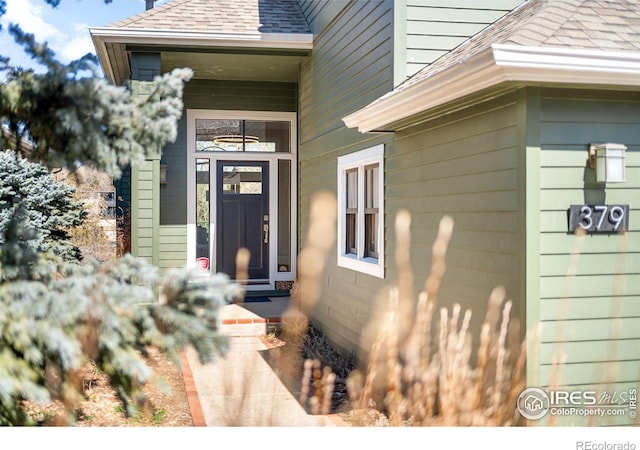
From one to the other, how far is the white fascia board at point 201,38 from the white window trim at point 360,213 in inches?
74.0

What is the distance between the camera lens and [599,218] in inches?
132

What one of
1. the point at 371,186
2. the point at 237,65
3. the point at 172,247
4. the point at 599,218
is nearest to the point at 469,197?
the point at 599,218

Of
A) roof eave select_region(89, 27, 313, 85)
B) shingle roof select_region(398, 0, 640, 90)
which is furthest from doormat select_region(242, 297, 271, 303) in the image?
shingle roof select_region(398, 0, 640, 90)

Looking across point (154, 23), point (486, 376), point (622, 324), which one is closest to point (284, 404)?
point (486, 376)

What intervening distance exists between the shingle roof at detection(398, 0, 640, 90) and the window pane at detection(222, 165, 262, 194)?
5515 millimetres

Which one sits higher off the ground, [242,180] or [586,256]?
[242,180]

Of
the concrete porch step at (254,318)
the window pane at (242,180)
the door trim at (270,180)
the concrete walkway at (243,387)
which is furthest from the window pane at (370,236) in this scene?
the window pane at (242,180)

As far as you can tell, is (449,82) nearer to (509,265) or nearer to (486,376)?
(509,265)

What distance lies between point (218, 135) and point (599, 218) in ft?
21.9

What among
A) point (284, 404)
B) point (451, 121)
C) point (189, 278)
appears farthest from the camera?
point (284, 404)

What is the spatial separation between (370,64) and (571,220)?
2799mm

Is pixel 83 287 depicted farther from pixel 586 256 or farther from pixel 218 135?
pixel 218 135

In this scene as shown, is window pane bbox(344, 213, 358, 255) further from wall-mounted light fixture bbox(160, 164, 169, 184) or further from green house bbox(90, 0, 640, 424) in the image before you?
wall-mounted light fixture bbox(160, 164, 169, 184)

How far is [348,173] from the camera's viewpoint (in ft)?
21.1
